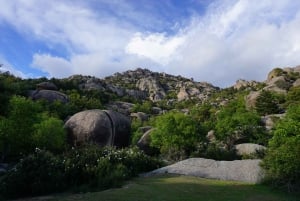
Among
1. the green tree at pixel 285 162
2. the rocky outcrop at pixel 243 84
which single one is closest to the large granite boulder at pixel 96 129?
the green tree at pixel 285 162

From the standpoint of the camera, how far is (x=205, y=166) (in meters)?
23.8

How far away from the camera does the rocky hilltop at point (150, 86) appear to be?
106625mm

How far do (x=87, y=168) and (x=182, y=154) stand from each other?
15.5 m

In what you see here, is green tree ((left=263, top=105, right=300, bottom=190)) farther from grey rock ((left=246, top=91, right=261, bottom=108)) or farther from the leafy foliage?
grey rock ((left=246, top=91, right=261, bottom=108))

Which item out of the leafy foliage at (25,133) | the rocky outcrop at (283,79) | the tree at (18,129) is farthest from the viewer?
the rocky outcrop at (283,79)

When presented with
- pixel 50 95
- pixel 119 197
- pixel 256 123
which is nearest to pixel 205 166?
pixel 119 197

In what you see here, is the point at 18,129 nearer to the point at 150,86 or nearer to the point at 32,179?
the point at 32,179

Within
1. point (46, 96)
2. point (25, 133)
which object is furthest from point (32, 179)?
point (46, 96)

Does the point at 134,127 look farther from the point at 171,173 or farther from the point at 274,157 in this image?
the point at 274,157

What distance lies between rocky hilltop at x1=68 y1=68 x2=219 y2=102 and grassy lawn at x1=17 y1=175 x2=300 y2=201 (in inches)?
3063

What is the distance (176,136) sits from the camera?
34.0 meters

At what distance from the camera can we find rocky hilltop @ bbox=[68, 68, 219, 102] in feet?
350

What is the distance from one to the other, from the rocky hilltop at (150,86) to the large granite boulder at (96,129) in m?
62.2

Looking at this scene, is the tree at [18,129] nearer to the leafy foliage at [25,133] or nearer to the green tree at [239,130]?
the leafy foliage at [25,133]
